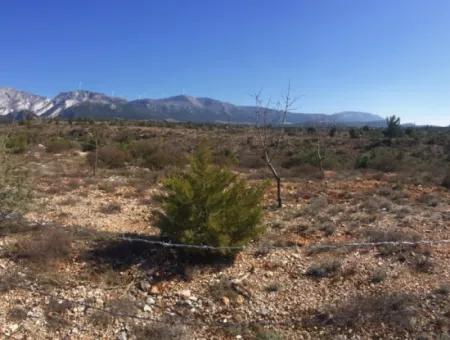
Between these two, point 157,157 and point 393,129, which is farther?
point 393,129

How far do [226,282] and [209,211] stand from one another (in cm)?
138

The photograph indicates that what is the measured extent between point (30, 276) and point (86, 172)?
36.0 ft

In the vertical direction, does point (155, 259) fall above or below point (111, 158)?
below

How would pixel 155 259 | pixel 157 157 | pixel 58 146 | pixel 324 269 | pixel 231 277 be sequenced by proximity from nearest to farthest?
pixel 231 277
pixel 324 269
pixel 155 259
pixel 157 157
pixel 58 146

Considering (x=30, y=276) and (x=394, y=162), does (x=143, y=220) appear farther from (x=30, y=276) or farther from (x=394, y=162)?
(x=394, y=162)

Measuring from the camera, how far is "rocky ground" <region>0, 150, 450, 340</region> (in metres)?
5.73

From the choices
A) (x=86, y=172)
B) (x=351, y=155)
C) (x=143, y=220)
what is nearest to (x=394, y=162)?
(x=351, y=155)

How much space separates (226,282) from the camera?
6.83 meters

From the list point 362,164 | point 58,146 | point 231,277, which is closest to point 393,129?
point 362,164

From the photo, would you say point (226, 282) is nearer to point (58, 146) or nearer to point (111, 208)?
point (111, 208)

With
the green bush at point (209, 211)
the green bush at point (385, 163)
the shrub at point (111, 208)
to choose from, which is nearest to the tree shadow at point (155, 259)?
the green bush at point (209, 211)

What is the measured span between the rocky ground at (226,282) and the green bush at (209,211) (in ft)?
1.29

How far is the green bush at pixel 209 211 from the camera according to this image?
7.47 m

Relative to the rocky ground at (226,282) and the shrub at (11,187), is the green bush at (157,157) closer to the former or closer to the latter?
the rocky ground at (226,282)
